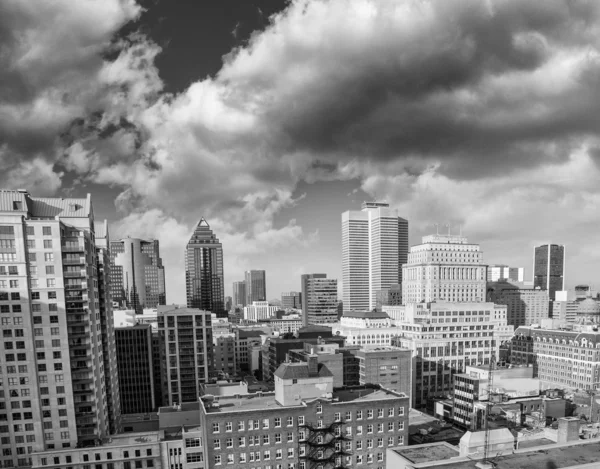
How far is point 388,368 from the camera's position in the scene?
395 feet

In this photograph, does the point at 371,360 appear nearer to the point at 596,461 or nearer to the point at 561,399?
the point at 561,399

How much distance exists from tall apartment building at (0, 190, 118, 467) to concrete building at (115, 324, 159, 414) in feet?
180

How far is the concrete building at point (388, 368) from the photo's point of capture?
119m

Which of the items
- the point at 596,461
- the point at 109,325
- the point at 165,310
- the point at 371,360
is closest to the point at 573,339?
the point at 371,360

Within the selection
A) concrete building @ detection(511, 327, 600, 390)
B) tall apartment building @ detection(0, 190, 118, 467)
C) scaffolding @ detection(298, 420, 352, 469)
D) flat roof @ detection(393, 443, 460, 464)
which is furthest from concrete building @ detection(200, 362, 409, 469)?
concrete building @ detection(511, 327, 600, 390)

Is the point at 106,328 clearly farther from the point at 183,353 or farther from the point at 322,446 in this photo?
the point at 322,446

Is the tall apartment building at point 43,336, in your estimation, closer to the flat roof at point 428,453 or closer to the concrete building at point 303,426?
the concrete building at point 303,426

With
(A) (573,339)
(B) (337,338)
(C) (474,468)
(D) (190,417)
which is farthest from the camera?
(B) (337,338)

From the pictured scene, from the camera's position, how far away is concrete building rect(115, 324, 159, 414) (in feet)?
424

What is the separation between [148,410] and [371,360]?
7820cm

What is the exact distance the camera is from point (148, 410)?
130250mm

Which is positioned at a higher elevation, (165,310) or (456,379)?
(165,310)

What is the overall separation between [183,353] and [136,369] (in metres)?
19.8

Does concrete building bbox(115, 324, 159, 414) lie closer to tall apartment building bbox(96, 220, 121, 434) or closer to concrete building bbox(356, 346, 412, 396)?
tall apartment building bbox(96, 220, 121, 434)
